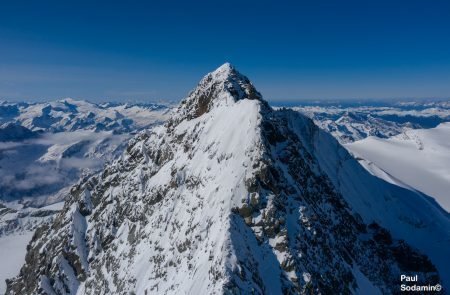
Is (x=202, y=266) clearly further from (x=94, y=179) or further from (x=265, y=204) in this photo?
(x=94, y=179)

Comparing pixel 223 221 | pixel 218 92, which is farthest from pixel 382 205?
pixel 223 221

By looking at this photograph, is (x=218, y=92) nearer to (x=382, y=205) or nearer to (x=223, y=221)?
(x=223, y=221)

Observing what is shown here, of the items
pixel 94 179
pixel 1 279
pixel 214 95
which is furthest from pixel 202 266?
pixel 1 279

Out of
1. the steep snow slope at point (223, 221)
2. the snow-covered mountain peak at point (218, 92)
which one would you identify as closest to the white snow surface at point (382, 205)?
the steep snow slope at point (223, 221)

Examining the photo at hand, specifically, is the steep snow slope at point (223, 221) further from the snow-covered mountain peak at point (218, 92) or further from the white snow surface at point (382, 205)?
the white snow surface at point (382, 205)

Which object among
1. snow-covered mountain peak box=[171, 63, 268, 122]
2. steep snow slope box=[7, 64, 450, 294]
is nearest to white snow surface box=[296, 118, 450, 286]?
steep snow slope box=[7, 64, 450, 294]

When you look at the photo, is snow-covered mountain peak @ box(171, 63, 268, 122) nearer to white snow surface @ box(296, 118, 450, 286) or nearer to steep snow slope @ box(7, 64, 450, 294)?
steep snow slope @ box(7, 64, 450, 294)

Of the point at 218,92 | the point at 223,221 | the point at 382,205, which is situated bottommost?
the point at 382,205
